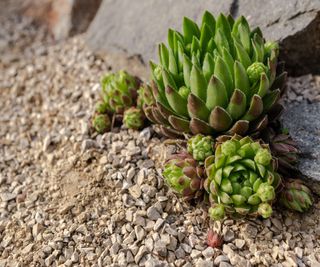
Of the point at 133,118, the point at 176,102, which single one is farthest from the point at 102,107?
the point at 176,102

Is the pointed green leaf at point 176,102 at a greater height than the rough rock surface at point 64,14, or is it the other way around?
the rough rock surface at point 64,14

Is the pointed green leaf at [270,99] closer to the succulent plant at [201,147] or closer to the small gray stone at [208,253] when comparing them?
the succulent plant at [201,147]

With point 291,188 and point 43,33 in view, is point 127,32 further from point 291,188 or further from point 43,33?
point 291,188

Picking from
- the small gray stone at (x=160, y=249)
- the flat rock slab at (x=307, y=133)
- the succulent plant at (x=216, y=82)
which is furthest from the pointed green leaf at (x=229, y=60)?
the small gray stone at (x=160, y=249)

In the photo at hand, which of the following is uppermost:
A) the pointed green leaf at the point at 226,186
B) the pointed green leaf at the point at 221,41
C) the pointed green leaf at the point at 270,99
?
the pointed green leaf at the point at 221,41

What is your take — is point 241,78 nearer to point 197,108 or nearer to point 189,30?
point 197,108

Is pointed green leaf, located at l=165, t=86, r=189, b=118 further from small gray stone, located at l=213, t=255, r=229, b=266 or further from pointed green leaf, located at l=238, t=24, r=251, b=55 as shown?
small gray stone, located at l=213, t=255, r=229, b=266
